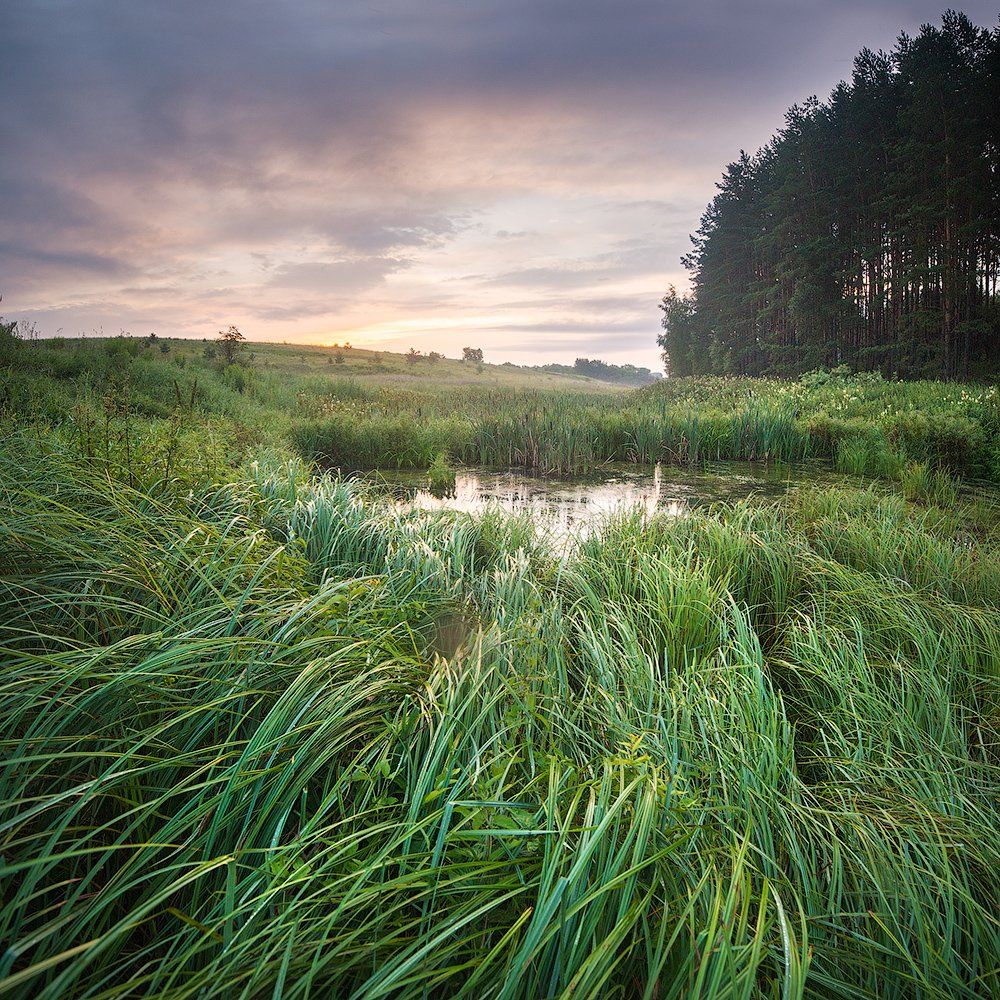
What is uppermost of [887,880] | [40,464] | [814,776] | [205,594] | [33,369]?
[33,369]

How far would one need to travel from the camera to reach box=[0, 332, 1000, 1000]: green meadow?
92 centimetres

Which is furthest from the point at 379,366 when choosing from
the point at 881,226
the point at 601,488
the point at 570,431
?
the point at 601,488

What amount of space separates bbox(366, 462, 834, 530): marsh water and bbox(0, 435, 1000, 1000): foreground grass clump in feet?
10.6

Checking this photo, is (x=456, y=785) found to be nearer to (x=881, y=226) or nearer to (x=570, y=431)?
(x=570, y=431)

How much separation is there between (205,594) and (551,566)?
6.56ft

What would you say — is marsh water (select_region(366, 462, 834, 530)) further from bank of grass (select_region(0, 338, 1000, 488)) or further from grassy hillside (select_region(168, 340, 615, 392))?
grassy hillside (select_region(168, 340, 615, 392))

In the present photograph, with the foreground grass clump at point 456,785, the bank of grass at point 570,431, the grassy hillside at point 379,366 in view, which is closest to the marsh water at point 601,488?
the bank of grass at point 570,431

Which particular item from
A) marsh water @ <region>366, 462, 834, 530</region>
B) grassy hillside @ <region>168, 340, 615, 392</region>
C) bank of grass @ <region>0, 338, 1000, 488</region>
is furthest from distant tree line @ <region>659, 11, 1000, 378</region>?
marsh water @ <region>366, 462, 834, 530</region>

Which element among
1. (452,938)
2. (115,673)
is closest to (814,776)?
(452,938)

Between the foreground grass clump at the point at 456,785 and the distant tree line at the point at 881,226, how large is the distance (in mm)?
22601

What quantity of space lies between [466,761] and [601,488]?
6.11m

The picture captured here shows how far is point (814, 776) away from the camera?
1807 millimetres

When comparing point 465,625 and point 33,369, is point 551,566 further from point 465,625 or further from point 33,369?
point 33,369

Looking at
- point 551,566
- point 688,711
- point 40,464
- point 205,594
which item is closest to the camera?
point 688,711
